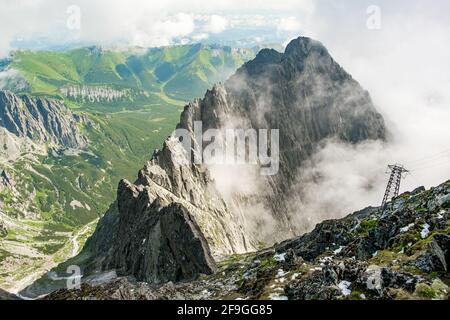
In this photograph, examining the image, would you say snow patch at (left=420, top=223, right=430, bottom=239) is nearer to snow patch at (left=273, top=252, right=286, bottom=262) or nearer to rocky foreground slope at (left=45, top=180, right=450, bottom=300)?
rocky foreground slope at (left=45, top=180, right=450, bottom=300)

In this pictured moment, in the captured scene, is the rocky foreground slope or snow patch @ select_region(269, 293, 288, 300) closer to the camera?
the rocky foreground slope

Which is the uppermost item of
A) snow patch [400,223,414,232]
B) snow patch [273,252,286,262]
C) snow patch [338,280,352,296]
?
snow patch [400,223,414,232]

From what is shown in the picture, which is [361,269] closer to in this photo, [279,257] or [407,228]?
[407,228]

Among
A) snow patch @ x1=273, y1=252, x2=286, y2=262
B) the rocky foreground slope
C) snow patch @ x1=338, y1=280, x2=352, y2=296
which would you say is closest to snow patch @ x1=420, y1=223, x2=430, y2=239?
the rocky foreground slope

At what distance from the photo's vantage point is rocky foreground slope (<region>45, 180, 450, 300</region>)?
61531 mm

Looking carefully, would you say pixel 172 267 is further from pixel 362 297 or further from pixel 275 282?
pixel 362 297

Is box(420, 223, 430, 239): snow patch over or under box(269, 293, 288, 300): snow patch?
over

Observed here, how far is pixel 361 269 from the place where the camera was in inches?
2749

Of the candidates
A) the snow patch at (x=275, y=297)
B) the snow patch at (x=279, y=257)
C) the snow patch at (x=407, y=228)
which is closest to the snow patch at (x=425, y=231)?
the snow patch at (x=407, y=228)

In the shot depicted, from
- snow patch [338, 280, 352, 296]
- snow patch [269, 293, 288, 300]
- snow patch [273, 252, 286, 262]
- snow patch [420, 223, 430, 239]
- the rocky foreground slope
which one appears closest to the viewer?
the rocky foreground slope

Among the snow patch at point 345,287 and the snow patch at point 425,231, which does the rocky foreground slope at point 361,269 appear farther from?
the snow patch at point 345,287

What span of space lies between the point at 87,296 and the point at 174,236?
75026 millimetres

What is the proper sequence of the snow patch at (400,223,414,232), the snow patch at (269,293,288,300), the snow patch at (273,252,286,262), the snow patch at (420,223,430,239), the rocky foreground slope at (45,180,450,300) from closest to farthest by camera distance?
1. the rocky foreground slope at (45,180,450,300)
2. the snow patch at (269,293,288,300)
3. the snow patch at (420,223,430,239)
4. the snow patch at (400,223,414,232)
5. the snow patch at (273,252,286,262)
